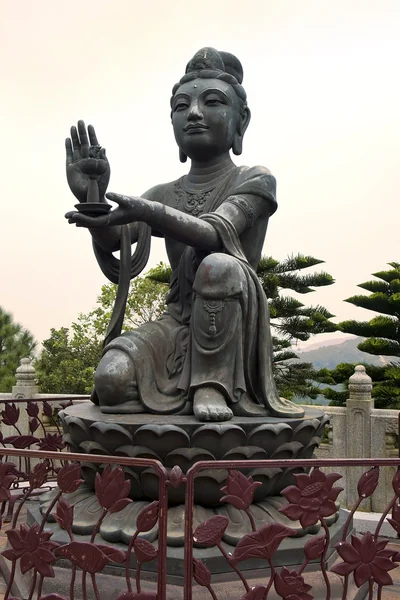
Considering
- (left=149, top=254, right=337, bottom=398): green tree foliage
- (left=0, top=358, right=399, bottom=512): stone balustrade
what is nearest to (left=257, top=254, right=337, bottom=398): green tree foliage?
(left=149, top=254, right=337, bottom=398): green tree foliage

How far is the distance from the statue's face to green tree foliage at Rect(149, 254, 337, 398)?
7.38 m

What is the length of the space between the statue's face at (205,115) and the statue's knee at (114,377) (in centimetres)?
145

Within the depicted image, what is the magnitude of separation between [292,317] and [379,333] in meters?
1.59

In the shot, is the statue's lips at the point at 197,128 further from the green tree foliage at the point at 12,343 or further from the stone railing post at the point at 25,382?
the green tree foliage at the point at 12,343

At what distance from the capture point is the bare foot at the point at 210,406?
9.80ft

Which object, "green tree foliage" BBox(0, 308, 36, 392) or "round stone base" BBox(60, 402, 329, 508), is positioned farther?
"green tree foliage" BBox(0, 308, 36, 392)

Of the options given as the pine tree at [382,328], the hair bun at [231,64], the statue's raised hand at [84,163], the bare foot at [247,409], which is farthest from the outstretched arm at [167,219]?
the pine tree at [382,328]

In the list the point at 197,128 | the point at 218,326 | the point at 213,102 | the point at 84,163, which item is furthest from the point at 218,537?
the point at 213,102

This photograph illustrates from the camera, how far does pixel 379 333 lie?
1102 centimetres

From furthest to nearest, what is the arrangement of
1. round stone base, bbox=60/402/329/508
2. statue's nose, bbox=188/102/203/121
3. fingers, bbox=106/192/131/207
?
statue's nose, bbox=188/102/203/121
fingers, bbox=106/192/131/207
round stone base, bbox=60/402/329/508

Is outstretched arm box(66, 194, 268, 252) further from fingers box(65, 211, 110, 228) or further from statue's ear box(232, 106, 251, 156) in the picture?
statue's ear box(232, 106, 251, 156)

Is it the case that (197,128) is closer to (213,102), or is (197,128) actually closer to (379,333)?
(213,102)

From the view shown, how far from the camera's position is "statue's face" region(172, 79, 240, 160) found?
3773mm

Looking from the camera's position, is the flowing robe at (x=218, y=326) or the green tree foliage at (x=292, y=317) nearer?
the flowing robe at (x=218, y=326)
